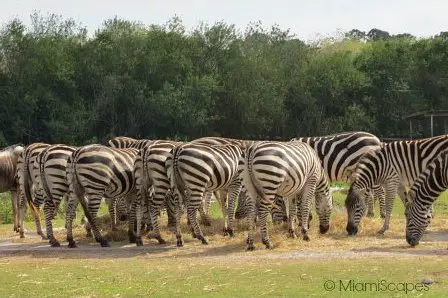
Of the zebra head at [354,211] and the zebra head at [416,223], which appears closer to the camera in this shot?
the zebra head at [416,223]

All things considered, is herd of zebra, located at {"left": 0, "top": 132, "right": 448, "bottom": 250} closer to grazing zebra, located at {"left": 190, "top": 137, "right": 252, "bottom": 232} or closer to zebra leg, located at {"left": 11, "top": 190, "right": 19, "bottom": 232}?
grazing zebra, located at {"left": 190, "top": 137, "right": 252, "bottom": 232}

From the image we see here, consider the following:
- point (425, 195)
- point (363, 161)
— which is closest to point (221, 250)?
point (425, 195)

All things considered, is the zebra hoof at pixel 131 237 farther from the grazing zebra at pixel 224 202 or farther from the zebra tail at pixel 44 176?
the grazing zebra at pixel 224 202

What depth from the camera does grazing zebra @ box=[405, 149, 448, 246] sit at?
14.2 metres

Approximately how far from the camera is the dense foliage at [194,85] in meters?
46.7

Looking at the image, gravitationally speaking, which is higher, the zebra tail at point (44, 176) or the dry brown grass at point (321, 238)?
the zebra tail at point (44, 176)

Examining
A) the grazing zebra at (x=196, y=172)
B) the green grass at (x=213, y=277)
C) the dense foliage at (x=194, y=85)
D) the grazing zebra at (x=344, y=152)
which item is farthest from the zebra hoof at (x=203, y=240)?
the dense foliage at (x=194, y=85)

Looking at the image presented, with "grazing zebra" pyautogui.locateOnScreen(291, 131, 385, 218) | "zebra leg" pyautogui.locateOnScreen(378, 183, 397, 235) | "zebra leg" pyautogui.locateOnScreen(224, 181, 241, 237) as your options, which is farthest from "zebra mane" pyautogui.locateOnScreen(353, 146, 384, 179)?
"zebra leg" pyautogui.locateOnScreen(224, 181, 241, 237)

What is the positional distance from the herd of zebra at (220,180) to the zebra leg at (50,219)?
22 millimetres

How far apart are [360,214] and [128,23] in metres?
38.1

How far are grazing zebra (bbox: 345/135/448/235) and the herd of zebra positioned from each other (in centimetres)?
2

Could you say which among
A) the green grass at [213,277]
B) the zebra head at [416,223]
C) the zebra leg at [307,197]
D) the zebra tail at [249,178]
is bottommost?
the green grass at [213,277]

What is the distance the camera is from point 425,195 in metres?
14.3

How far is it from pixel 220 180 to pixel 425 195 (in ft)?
13.7
